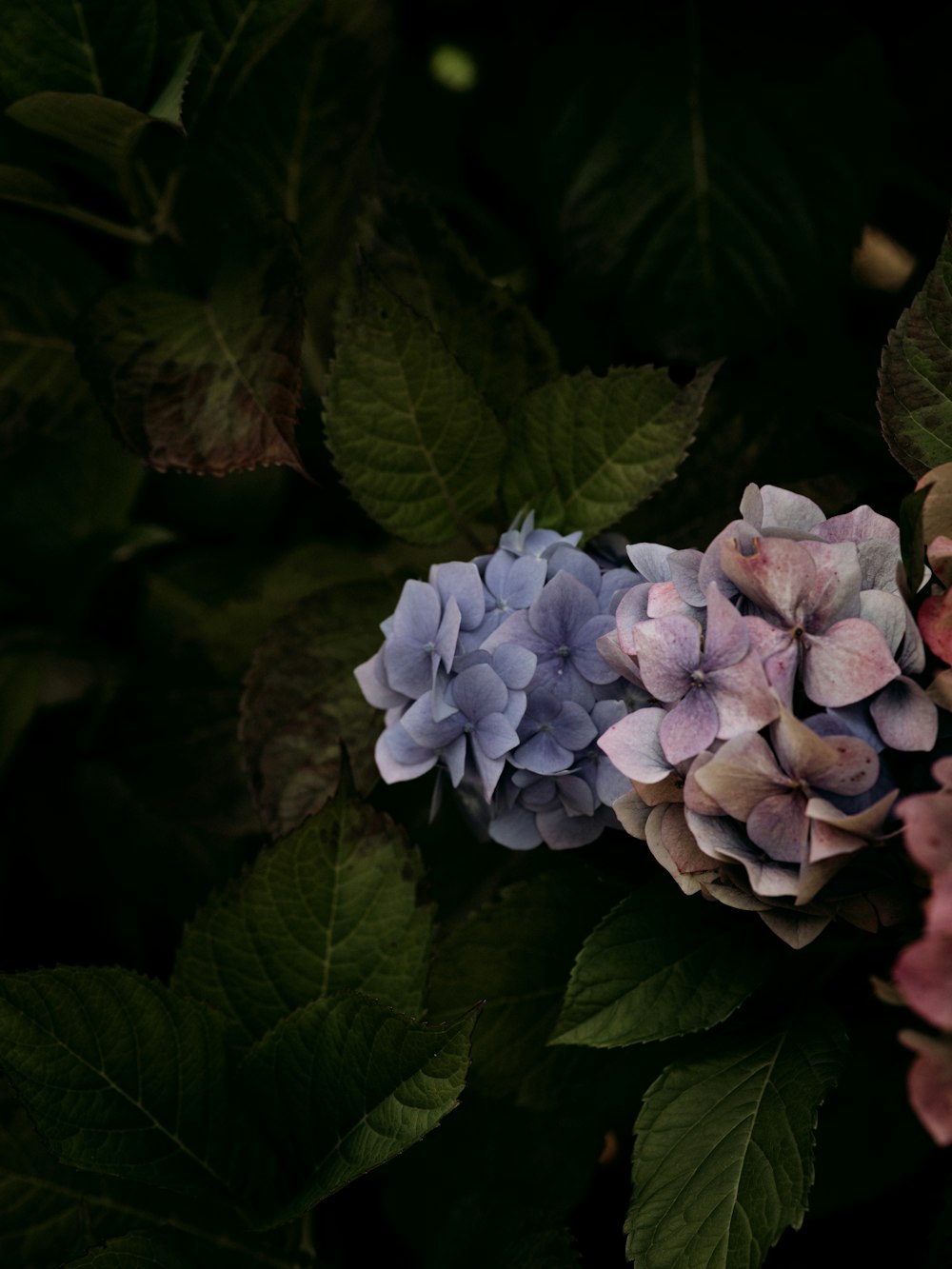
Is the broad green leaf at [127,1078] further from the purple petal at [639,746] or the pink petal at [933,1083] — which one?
the pink petal at [933,1083]

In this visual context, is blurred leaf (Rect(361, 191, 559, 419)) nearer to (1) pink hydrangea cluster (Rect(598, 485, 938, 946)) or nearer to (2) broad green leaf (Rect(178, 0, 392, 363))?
(2) broad green leaf (Rect(178, 0, 392, 363))

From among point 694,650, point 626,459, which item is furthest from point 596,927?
point 626,459

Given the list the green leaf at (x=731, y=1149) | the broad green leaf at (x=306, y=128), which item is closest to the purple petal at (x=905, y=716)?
the green leaf at (x=731, y=1149)

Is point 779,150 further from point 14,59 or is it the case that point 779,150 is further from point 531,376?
point 14,59

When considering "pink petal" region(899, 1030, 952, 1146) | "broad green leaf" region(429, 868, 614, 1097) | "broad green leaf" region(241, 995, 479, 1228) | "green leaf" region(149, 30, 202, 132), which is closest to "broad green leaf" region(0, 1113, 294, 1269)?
"broad green leaf" region(241, 995, 479, 1228)

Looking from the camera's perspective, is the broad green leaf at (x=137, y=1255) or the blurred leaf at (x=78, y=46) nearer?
the broad green leaf at (x=137, y=1255)

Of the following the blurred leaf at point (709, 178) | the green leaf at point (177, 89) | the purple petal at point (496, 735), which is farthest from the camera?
the blurred leaf at point (709, 178)
